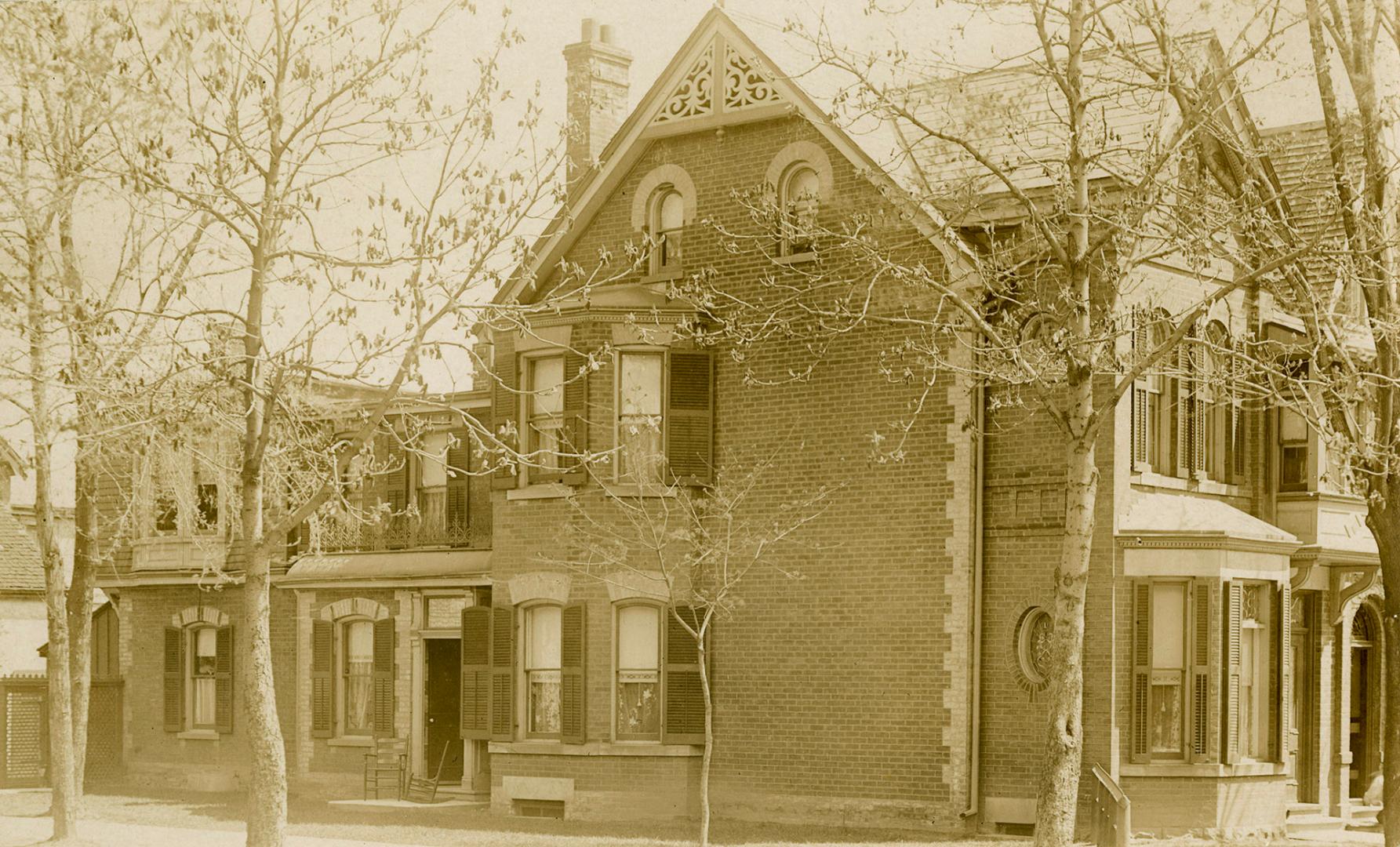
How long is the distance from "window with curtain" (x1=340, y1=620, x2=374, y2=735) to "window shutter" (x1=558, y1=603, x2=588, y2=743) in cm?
683

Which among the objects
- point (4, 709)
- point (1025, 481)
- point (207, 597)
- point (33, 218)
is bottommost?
point (4, 709)

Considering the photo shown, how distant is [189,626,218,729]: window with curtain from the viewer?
33812 mm

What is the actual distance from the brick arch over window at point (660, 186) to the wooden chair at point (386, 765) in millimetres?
9994

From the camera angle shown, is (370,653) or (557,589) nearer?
(557,589)

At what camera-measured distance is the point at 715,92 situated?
25.0 meters

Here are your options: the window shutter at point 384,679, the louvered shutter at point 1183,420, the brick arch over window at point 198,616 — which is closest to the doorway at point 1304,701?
the louvered shutter at point 1183,420

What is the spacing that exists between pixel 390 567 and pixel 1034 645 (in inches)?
482

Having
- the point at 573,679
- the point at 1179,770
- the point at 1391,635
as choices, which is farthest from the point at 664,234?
the point at 1391,635

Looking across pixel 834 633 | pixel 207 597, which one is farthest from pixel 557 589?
pixel 207 597

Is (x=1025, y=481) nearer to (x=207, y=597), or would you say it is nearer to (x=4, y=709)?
(x=207, y=597)

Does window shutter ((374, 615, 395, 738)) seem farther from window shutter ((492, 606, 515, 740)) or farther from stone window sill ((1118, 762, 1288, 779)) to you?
stone window sill ((1118, 762, 1288, 779))

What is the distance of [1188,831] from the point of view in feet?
71.4

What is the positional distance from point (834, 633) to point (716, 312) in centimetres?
462

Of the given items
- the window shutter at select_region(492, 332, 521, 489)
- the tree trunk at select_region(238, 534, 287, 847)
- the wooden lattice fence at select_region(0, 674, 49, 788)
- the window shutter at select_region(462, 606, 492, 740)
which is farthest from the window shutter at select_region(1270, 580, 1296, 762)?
the wooden lattice fence at select_region(0, 674, 49, 788)
